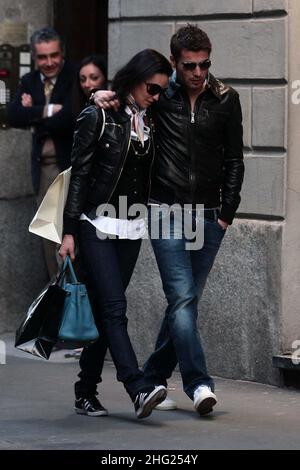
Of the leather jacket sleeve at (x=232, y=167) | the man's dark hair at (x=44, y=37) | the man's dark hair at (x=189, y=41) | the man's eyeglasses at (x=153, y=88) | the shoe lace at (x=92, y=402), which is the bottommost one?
the shoe lace at (x=92, y=402)

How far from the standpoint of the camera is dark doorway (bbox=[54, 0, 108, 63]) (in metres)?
11.1

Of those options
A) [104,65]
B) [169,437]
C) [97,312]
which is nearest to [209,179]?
[97,312]

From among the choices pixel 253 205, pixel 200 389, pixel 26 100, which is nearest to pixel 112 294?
pixel 200 389

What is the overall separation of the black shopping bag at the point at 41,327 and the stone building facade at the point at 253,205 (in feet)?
6.09

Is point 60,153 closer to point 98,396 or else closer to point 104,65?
point 104,65

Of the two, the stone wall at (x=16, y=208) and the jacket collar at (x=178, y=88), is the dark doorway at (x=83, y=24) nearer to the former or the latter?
the stone wall at (x=16, y=208)

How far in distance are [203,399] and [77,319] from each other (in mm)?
764

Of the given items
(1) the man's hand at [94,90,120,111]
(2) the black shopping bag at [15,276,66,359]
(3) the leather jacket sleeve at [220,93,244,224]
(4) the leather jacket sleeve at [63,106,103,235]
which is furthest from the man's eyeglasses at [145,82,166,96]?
(2) the black shopping bag at [15,276,66,359]

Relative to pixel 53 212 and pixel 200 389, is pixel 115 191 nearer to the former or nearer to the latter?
pixel 53 212

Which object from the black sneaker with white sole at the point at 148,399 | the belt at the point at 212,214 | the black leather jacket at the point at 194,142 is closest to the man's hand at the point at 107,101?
the black leather jacket at the point at 194,142

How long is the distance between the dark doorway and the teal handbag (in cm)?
403

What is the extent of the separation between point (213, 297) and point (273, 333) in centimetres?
52

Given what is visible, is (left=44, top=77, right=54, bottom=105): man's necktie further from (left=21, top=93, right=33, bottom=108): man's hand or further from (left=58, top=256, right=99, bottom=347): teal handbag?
(left=58, top=256, right=99, bottom=347): teal handbag

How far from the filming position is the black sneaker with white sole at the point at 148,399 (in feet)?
24.0
